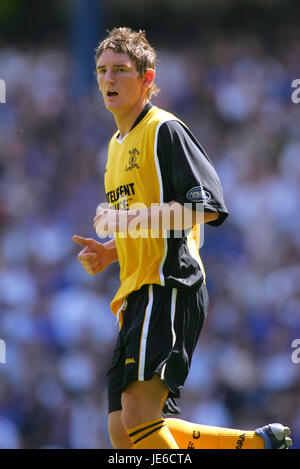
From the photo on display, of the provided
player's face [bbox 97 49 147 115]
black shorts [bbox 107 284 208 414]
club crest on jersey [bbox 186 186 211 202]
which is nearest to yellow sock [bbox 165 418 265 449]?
black shorts [bbox 107 284 208 414]

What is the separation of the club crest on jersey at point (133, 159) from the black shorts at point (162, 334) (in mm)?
571

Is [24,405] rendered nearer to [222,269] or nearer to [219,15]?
[222,269]

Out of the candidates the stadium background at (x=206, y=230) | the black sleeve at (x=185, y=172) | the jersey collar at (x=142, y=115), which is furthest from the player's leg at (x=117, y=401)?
the stadium background at (x=206, y=230)

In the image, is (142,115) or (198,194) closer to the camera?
(198,194)

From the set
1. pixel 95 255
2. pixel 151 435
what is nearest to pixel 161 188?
pixel 95 255

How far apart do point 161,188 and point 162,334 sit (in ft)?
2.20

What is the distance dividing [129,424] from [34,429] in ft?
16.3

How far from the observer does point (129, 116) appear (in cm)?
394

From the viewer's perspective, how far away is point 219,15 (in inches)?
471

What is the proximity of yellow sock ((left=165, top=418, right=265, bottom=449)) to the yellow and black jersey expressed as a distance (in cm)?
66

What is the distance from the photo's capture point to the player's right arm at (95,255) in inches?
163

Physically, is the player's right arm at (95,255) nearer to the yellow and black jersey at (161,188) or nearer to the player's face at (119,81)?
the yellow and black jersey at (161,188)

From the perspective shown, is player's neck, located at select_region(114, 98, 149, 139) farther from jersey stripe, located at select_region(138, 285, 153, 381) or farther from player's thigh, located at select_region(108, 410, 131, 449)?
player's thigh, located at select_region(108, 410, 131, 449)

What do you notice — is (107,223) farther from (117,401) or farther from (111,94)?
(117,401)
